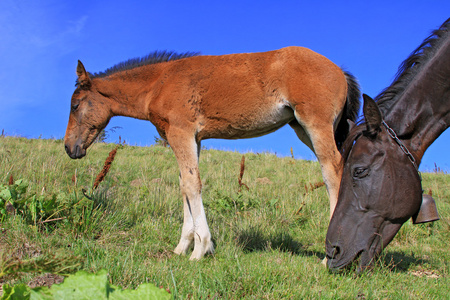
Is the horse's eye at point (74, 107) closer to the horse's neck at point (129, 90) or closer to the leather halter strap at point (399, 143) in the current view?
the horse's neck at point (129, 90)

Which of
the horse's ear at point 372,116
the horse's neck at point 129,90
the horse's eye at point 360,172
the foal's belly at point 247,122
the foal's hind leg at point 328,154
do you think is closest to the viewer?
the horse's ear at point 372,116

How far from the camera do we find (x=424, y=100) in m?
3.41

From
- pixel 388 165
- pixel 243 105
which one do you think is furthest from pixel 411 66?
pixel 243 105

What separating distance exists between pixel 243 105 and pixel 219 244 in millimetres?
1881

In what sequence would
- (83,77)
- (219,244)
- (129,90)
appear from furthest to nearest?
(83,77), (129,90), (219,244)

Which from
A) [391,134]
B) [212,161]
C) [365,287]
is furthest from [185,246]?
[212,161]

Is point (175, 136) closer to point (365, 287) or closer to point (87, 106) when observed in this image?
point (87, 106)

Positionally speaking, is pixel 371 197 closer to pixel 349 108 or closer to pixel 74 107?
pixel 349 108

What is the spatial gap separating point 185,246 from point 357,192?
231 cm

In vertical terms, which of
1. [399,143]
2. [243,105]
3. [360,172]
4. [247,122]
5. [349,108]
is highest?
[349,108]

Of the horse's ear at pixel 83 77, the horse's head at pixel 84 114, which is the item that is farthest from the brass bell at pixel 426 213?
the horse's ear at pixel 83 77

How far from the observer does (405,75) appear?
143 inches

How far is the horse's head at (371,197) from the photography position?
10.8 ft

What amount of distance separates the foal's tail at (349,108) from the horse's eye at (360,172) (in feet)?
4.98
